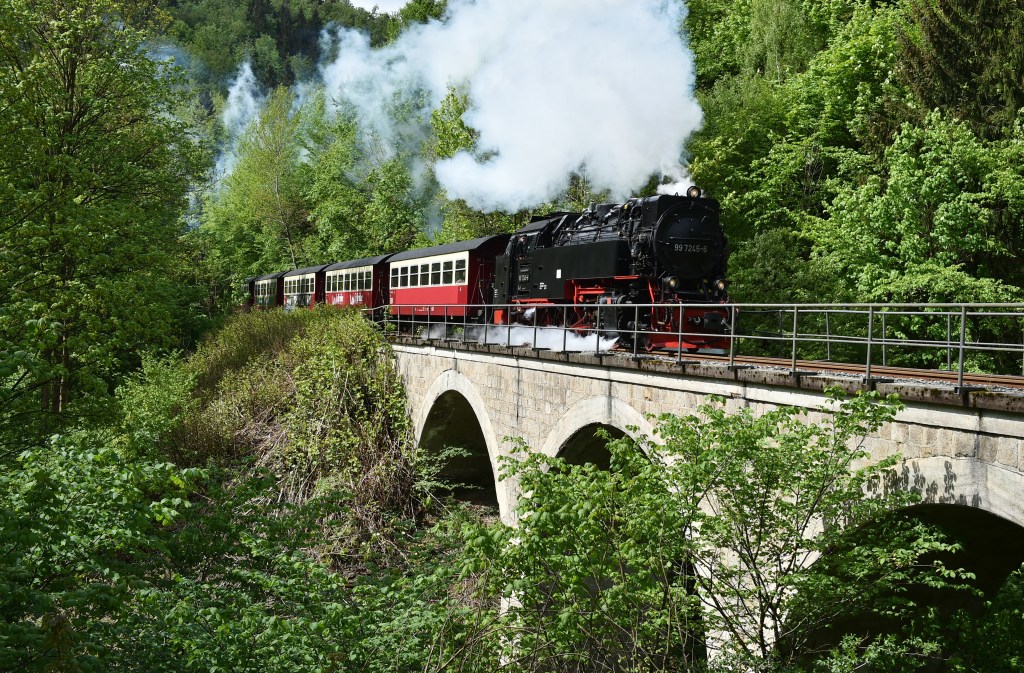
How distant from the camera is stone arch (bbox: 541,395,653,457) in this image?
33.0 feet

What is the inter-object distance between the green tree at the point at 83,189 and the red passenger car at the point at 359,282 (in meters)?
6.69

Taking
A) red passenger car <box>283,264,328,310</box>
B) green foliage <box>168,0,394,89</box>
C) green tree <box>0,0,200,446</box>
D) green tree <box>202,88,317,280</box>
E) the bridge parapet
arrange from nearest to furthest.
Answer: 1. the bridge parapet
2. green tree <box>0,0,200,446</box>
3. red passenger car <box>283,264,328,310</box>
4. green tree <box>202,88,317,280</box>
5. green foliage <box>168,0,394,89</box>

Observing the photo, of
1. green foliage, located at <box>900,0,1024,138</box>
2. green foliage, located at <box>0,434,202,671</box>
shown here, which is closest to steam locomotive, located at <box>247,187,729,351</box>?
green foliage, located at <box>0,434,202,671</box>

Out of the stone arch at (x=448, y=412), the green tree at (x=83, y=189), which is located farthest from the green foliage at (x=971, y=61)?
the green tree at (x=83, y=189)

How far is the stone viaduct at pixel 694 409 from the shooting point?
18.5 feet

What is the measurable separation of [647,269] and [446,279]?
27.5ft

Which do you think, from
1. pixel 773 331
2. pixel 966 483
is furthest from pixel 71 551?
pixel 773 331

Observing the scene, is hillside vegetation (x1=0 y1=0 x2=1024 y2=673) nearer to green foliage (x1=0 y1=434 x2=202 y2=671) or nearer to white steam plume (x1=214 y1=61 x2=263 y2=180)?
green foliage (x1=0 y1=434 x2=202 y2=671)

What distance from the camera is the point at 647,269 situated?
13.8 metres

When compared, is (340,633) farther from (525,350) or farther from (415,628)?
(525,350)

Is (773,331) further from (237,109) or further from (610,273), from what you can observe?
(237,109)

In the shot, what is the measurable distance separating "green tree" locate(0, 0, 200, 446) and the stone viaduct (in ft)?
19.4

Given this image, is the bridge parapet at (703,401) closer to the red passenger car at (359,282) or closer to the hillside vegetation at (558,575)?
the hillside vegetation at (558,575)

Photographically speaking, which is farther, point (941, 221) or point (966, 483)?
point (941, 221)
